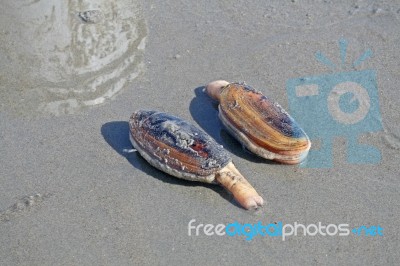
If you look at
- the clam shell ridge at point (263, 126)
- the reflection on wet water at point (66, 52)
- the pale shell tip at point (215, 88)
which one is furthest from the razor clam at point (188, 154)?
the reflection on wet water at point (66, 52)

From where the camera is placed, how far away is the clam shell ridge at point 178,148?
3369mm

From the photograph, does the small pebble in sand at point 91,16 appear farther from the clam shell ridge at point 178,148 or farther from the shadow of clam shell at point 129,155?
the clam shell ridge at point 178,148

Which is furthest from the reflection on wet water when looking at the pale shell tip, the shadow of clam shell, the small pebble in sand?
the pale shell tip

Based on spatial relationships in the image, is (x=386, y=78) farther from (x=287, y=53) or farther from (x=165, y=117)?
(x=165, y=117)

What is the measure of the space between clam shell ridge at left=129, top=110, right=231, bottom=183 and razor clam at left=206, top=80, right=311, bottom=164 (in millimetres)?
215

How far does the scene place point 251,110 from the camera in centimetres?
361

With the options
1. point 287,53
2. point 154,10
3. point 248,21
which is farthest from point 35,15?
point 287,53

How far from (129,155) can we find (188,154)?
503 millimetres

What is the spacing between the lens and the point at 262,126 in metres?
3.51

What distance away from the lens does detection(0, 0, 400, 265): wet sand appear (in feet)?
10.5

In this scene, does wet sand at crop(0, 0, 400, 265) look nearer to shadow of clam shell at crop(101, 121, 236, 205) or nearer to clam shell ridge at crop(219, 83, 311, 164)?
shadow of clam shell at crop(101, 121, 236, 205)

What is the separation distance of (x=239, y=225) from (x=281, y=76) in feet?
4.53

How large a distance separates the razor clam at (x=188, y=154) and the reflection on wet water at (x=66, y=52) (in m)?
0.74

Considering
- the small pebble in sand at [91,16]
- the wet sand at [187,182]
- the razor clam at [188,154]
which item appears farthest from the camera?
the small pebble in sand at [91,16]
